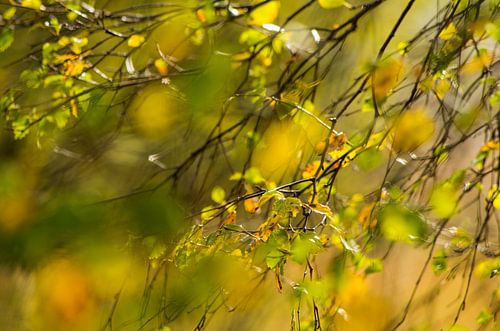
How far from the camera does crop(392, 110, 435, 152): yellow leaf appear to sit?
1.65 meters

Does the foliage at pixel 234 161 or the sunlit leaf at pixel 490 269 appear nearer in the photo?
the foliage at pixel 234 161

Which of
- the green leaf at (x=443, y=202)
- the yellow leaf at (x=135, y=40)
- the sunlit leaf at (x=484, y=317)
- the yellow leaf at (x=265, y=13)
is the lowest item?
the sunlit leaf at (x=484, y=317)

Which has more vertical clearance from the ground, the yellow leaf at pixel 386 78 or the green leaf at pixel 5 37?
the yellow leaf at pixel 386 78

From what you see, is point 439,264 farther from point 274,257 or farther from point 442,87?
point 274,257

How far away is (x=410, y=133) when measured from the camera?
5.50 feet

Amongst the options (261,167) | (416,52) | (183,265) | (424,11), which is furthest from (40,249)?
(424,11)

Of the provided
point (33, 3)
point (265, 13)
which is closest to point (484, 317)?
point (265, 13)

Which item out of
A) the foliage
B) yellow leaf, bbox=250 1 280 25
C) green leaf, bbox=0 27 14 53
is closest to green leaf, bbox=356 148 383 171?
the foliage

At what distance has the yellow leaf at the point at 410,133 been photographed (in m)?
1.65

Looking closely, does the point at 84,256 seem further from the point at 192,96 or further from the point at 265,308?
the point at 265,308

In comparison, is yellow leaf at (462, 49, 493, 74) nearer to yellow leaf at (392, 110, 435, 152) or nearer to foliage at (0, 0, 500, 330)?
foliage at (0, 0, 500, 330)

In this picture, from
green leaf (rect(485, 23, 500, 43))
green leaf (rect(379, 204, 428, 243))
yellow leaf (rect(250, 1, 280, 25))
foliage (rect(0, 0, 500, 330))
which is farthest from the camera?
yellow leaf (rect(250, 1, 280, 25))

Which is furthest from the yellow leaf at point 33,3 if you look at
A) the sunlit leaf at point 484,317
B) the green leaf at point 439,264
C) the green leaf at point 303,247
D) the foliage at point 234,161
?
the sunlit leaf at point 484,317

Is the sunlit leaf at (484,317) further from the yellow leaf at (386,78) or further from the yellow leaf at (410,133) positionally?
the yellow leaf at (386,78)
